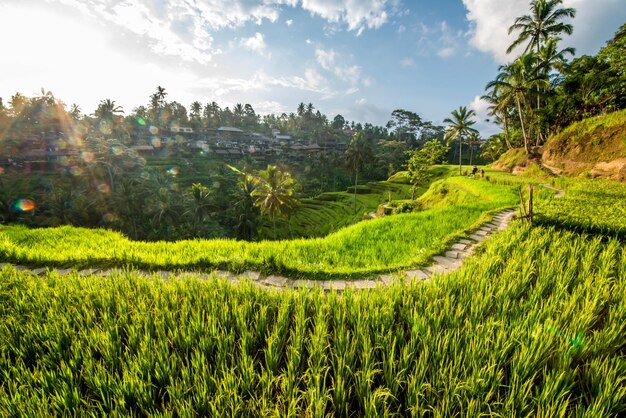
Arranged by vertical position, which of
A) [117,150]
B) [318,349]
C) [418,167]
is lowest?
[318,349]

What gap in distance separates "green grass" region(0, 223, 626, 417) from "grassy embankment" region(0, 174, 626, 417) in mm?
16

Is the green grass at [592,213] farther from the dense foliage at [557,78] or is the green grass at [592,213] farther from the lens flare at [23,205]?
the lens flare at [23,205]

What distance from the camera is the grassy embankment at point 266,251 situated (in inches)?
212

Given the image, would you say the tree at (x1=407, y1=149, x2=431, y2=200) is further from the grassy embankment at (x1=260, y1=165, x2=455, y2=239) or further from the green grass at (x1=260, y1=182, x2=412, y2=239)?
the green grass at (x1=260, y1=182, x2=412, y2=239)

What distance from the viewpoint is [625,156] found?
48.6 ft

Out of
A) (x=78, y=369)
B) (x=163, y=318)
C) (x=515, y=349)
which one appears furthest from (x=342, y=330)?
(x=78, y=369)

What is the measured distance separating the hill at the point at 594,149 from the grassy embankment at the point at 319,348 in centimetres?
1845

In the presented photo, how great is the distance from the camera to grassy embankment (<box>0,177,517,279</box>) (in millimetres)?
5379

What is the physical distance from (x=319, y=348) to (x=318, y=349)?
1cm

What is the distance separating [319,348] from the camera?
2.37m

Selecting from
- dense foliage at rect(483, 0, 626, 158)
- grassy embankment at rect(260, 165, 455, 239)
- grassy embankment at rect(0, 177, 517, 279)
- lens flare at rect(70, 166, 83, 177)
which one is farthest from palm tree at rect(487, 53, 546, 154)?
lens flare at rect(70, 166, 83, 177)

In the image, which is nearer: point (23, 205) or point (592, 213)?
point (592, 213)

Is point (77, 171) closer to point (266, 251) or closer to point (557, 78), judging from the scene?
point (266, 251)

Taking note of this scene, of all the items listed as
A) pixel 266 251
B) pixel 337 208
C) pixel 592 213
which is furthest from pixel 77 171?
pixel 592 213
